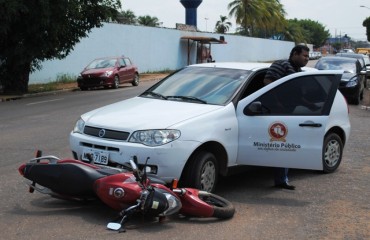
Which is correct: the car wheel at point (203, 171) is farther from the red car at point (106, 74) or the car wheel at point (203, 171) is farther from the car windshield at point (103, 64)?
the car windshield at point (103, 64)

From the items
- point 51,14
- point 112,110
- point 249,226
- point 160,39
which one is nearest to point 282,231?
point 249,226

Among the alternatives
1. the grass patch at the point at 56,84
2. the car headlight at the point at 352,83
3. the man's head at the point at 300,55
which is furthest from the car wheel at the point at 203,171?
the grass patch at the point at 56,84

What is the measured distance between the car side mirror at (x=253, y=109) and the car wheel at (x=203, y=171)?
719 millimetres

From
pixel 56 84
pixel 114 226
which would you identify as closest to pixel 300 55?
pixel 114 226

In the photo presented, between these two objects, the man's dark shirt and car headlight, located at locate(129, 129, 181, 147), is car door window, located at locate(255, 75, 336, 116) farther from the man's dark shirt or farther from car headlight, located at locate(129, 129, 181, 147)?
car headlight, located at locate(129, 129, 181, 147)

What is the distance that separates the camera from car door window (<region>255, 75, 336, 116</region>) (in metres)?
6.31

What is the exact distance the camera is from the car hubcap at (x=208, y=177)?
227 inches

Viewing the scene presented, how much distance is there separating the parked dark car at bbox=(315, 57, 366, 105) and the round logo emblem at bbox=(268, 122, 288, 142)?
39.4ft

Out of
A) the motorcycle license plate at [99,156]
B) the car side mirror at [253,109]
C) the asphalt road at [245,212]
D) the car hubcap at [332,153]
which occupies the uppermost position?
the car side mirror at [253,109]

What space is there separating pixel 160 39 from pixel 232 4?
92.5ft

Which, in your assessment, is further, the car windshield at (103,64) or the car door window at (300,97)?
the car windshield at (103,64)

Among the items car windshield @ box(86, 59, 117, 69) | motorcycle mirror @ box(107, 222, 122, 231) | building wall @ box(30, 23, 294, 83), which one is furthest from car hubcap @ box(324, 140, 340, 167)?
building wall @ box(30, 23, 294, 83)

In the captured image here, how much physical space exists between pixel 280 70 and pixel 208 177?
175cm

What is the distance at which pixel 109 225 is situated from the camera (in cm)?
481
